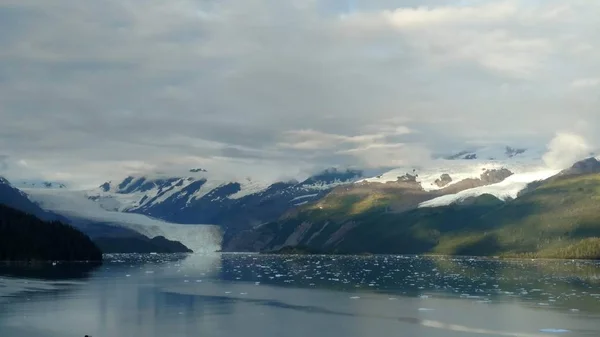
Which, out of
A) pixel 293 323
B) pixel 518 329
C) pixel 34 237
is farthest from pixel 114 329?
pixel 34 237

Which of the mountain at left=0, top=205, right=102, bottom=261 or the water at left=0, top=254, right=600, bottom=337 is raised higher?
the mountain at left=0, top=205, right=102, bottom=261

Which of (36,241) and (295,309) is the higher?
(36,241)

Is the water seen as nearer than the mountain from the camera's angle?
Yes

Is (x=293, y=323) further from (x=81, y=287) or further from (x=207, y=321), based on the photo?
(x=81, y=287)

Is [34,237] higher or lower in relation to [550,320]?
higher

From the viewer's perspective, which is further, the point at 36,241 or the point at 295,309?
the point at 36,241

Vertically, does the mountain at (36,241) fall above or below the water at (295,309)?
above

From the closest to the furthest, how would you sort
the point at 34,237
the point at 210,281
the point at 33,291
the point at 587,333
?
the point at 587,333 → the point at 33,291 → the point at 210,281 → the point at 34,237

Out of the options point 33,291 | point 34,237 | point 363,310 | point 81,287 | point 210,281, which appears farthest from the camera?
point 34,237
